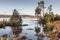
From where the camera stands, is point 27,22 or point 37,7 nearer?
point 37,7

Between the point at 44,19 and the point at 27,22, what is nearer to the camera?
the point at 44,19

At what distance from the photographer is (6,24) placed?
214ft

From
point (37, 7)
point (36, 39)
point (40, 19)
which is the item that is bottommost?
point (36, 39)

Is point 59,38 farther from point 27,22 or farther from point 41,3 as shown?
point 27,22

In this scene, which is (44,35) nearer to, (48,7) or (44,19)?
(44,19)

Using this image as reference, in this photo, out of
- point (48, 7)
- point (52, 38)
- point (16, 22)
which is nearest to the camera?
point (52, 38)

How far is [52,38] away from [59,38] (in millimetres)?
1828

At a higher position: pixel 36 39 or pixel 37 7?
pixel 37 7

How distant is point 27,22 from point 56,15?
12.3 meters

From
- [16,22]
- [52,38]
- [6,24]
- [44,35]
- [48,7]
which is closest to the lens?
[52,38]

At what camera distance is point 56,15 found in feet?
222

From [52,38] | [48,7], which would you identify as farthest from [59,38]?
[48,7]

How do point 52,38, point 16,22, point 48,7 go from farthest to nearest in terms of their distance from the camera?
point 48,7 < point 16,22 < point 52,38

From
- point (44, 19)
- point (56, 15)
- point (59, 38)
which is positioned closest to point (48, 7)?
point (56, 15)
